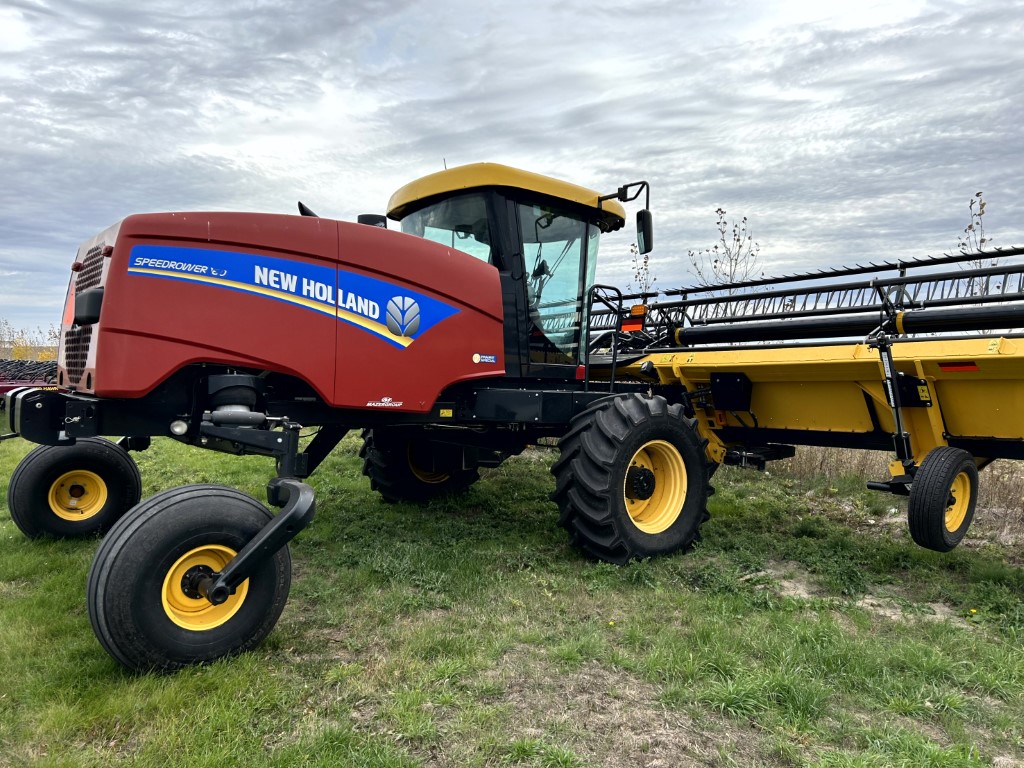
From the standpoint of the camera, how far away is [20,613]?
3.71 m

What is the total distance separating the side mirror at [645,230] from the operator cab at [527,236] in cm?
1

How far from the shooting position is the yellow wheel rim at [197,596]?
308 centimetres

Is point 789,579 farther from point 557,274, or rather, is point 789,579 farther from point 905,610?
point 557,274

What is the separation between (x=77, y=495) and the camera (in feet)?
17.1

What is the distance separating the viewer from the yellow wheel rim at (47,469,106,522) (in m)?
5.11

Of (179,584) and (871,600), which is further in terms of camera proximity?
(871,600)

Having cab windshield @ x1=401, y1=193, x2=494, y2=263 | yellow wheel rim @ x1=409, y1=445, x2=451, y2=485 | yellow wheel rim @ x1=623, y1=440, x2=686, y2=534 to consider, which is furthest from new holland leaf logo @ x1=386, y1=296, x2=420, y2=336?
yellow wheel rim @ x1=409, y1=445, x2=451, y2=485

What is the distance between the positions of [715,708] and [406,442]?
400cm

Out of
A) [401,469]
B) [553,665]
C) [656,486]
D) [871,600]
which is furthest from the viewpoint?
[401,469]

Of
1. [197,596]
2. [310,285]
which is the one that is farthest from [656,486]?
[197,596]

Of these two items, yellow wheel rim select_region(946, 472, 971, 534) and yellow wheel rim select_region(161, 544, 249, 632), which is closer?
yellow wheel rim select_region(161, 544, 249, 632)

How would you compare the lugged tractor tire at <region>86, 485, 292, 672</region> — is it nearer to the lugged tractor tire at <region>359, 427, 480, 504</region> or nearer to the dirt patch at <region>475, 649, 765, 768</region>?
the dirt patch at <region>475, 649, 765, 768</region>

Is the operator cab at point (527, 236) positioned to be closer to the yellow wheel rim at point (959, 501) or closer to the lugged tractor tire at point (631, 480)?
the lugged tractor tire at point (631, 480)

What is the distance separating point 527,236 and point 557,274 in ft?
1.33
